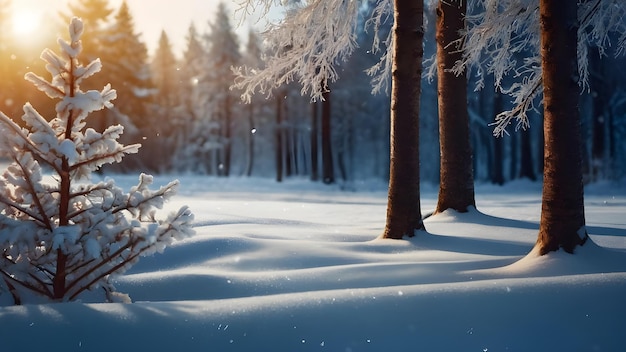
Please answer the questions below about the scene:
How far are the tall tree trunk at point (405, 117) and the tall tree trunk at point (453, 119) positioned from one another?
89.7 inches

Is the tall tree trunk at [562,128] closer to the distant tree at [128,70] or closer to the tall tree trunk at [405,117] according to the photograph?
the tall tree trunk at [405,117]

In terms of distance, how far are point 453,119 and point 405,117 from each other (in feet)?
8.18

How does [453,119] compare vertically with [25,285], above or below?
above

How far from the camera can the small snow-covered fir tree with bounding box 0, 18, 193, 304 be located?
3.57 metres

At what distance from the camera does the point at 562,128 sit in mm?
5172

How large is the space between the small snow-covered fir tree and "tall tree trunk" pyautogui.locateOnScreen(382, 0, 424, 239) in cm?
387

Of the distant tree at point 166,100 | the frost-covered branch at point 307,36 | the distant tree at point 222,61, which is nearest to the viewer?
the frost-covered branch at point 307,36

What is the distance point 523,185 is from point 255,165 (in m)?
45.2

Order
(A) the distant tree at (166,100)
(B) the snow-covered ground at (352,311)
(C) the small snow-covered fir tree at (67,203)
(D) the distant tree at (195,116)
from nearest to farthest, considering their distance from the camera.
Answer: (B) the snow-covered ground at (352,311), (C) the small snow-covered fir tree at (67,203), (D) the distant tree at (195,116), (A) the distant tree at (166,100)

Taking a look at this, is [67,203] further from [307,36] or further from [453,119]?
[453,119]

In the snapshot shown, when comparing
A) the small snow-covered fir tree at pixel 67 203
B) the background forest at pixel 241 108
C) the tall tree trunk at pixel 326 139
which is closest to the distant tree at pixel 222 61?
the background forest at pixel 241 108

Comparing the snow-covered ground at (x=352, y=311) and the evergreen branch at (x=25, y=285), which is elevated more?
the evergreen branch at (x=25, y=285)

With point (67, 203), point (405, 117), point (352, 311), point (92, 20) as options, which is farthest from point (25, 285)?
point (92, 20)

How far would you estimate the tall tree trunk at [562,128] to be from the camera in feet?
17.0
